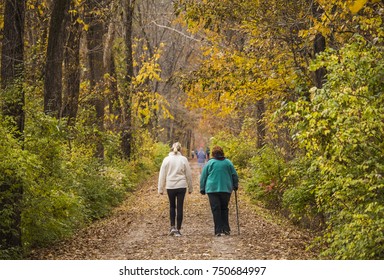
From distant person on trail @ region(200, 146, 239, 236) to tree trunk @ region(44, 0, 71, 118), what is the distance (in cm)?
407

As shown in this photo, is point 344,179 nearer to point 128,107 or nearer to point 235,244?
point 235,244

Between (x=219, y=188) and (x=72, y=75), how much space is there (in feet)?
28.0

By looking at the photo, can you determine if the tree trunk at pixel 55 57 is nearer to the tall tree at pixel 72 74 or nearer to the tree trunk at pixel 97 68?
the tall tree at pixel 72 74

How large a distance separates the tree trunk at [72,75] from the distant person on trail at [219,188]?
700 cm

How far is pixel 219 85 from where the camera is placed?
17.8m

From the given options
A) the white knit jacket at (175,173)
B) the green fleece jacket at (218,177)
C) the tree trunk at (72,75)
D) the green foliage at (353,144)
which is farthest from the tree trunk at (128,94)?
the green foliage at (353,144)

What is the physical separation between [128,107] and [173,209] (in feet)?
50.0

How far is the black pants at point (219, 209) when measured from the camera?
46.5 ft

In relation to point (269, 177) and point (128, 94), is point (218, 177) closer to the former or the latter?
point (269, 177)

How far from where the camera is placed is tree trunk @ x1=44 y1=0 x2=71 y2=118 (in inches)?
622

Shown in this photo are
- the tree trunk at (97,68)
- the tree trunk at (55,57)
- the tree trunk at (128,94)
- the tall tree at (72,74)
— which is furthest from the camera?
the tree trunk at (128,94)

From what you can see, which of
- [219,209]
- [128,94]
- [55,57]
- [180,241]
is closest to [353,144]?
[180,241]

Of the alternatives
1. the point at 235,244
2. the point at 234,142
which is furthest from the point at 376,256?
the point at 234,142

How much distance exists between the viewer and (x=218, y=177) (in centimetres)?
1425
